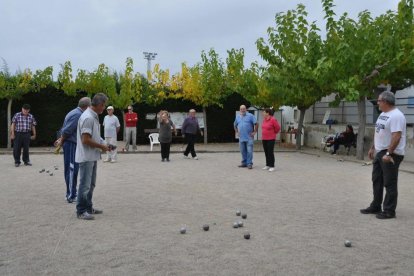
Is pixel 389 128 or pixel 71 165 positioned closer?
pixel 389 128

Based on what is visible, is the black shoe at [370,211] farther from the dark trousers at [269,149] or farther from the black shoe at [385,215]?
the dark trousers at [269,149]

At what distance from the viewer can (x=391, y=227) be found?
691 centimetres

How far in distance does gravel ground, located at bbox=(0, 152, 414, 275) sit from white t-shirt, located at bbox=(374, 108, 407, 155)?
1071mm

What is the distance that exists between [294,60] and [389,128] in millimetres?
11459

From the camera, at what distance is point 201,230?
21.7 ft

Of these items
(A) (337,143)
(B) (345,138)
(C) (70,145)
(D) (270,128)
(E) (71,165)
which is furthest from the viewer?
(A) (337,143)

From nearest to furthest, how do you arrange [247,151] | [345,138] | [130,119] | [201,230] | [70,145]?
Answer: [201,230] < [70,145] < [247,151] < [130,119] < [345,138]

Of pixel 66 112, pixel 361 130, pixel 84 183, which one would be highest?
pixel 66 112

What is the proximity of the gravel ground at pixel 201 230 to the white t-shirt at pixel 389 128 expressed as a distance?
1071 millimetres

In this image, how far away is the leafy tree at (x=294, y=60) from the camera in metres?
18.0

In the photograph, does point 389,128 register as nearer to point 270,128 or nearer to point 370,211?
point 370,211

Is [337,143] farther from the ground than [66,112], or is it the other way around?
[66,112]

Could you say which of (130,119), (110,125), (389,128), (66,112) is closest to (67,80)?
(66,112)

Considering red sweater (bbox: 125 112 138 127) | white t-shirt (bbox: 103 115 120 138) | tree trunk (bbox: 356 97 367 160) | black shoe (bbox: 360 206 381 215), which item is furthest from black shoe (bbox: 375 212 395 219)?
red sweater (bbox: 125 112 138 127)
